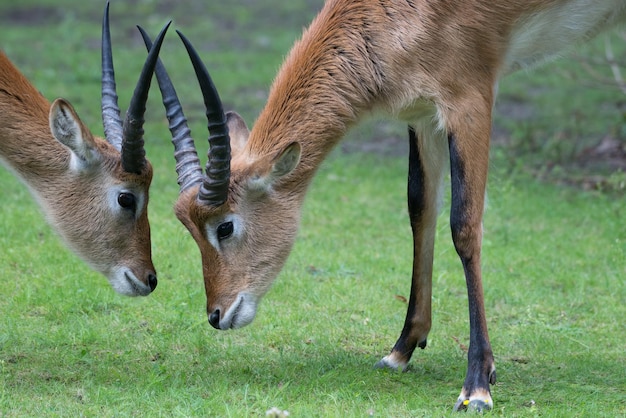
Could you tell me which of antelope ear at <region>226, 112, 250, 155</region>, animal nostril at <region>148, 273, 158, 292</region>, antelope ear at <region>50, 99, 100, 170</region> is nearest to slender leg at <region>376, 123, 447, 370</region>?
antelope ear at <region>226, 112, 250, 155</region>

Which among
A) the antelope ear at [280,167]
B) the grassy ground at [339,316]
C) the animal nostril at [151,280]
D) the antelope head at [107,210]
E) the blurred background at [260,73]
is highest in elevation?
the antelope ear at [280,167]

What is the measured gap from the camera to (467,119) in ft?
19.7

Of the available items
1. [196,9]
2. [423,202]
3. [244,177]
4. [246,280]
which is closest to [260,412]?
[246,280]

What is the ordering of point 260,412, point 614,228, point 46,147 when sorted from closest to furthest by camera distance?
point 260,412 → point 46,147 → point 614,228

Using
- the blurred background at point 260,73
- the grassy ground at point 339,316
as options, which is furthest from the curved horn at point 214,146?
the blurred background at point 260,73

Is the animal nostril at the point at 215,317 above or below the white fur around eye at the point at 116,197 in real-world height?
below

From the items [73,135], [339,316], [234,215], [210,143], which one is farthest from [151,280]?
[339,316]

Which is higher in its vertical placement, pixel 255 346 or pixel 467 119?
pixel 467 119

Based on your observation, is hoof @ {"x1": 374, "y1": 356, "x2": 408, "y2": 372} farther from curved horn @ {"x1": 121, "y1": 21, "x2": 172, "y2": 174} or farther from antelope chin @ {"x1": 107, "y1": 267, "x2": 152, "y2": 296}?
curved horn @ {"x1": 121, "y1": 21, "x2": 172, "y2": 174}

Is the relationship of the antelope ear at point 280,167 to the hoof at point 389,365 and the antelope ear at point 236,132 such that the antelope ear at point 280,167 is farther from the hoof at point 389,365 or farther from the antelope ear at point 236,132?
the hoof at point 389,365

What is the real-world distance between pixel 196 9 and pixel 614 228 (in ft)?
44.1

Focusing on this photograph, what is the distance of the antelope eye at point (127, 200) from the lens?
6445 mm

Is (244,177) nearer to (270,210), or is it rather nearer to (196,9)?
(270,210)

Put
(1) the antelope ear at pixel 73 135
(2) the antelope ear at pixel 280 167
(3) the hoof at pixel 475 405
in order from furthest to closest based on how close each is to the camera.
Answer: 1. (1) the antelope ear at pixel 73 135
2. (2) the antelope ear at pixel 280 167
3. (3) the hoof at pixel 475 405
